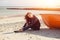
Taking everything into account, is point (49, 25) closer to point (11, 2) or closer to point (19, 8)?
point (19, 8)

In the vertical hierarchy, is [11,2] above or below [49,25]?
above

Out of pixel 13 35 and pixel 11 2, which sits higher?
pixel 11 2

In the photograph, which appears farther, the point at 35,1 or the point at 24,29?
the point at 35,1

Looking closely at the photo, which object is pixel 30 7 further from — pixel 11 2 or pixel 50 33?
pixel 50 33

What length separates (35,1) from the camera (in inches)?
69.0

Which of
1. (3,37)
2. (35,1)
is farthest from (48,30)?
(35,1)

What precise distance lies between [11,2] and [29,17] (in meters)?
0.79

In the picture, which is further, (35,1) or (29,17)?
(35,1)

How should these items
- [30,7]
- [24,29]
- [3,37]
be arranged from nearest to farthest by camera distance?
1. [3,37]
2. [24,29]
3. [30,7]

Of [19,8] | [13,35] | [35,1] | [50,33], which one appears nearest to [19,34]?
[13,35]

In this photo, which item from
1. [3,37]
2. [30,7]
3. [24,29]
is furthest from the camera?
[30,7]

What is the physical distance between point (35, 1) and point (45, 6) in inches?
5.6

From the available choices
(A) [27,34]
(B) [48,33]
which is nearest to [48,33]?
(B) [48,33]

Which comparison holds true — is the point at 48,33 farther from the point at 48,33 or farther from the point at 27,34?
the point at 27,34
